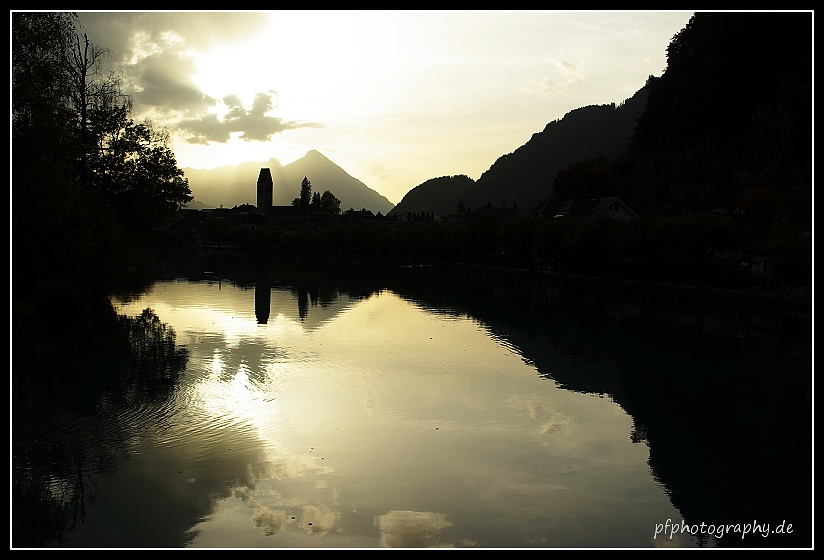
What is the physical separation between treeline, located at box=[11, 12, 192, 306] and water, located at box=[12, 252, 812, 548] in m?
4.89

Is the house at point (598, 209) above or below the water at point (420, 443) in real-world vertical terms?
above

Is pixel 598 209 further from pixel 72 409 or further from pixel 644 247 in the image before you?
pixel 72 409

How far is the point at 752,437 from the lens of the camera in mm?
19750

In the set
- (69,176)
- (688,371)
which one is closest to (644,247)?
(688,371)

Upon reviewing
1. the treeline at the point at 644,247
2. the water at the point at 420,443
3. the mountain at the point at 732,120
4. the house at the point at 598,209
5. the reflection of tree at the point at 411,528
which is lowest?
the reflection of tree at the point at 411,528

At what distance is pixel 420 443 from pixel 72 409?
10299 mm

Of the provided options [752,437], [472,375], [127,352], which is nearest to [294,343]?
[127,352]

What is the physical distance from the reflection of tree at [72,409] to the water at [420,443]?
0.28 ft

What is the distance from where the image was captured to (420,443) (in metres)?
18.2

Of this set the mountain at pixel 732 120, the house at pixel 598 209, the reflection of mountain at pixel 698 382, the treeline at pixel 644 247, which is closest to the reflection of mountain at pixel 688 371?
the reflection of mountain at pixel 698 382

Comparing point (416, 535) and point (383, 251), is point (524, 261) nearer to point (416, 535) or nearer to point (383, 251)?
point (383, 251)

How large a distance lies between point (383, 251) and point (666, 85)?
2216 inches

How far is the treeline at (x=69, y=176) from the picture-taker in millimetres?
25250

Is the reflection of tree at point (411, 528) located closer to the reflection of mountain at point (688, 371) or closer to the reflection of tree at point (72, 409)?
the reflection of mountain at point (688, 371)
